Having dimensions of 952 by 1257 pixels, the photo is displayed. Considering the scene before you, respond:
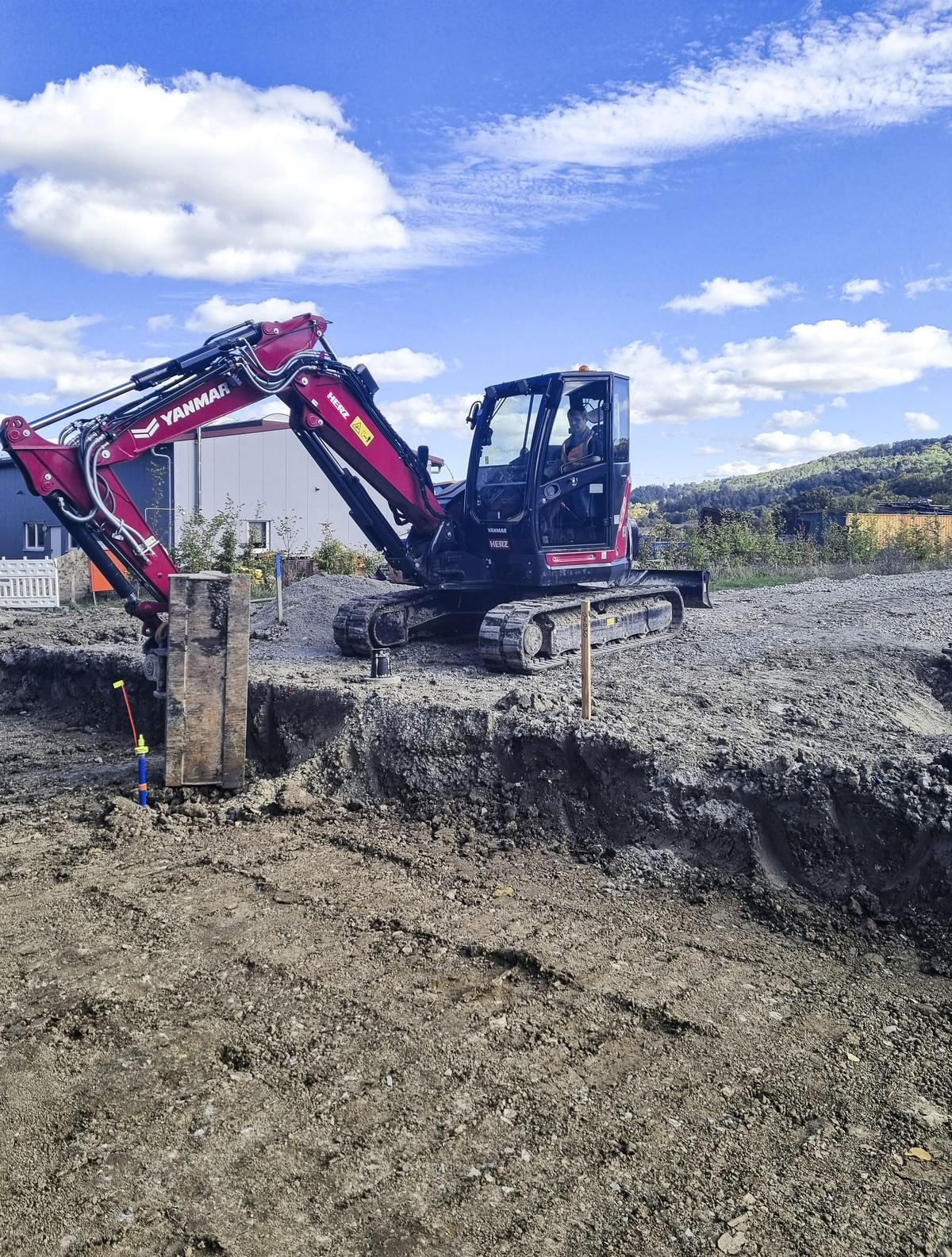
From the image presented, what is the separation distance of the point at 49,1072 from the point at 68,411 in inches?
241

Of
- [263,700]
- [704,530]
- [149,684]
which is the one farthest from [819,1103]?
[704,530]

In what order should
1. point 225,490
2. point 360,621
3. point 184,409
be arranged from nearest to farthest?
1. point 184,409
2. point 360,621
3. point 225,490

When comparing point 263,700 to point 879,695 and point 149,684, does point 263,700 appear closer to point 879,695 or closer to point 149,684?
point 149,684

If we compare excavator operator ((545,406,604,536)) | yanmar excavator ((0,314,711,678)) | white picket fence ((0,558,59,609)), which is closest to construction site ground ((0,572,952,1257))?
yanmar excavator ((0,314,711,678))

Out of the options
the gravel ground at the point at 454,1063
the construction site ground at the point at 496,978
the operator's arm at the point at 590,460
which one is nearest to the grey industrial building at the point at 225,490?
the operator's arm at the point at 590,460

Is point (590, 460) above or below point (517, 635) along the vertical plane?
above

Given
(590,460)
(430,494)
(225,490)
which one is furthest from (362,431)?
(225,490)

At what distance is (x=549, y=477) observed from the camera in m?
10.3

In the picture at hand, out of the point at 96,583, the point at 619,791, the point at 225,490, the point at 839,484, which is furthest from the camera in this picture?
the point at 839,484

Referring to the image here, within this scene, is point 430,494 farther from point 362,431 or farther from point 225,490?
point 225,490

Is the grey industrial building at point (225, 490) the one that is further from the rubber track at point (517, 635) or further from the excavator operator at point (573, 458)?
the rubber track at point (517, 635)

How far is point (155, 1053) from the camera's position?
403cm

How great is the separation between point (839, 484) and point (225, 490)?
194ft

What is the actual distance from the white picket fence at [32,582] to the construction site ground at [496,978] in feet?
41.5
